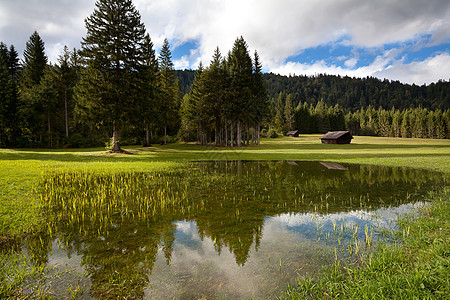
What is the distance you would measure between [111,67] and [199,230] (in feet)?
109

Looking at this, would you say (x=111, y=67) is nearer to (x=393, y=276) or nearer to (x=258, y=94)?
(x=258, y=94)

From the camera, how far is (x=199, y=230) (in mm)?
6332

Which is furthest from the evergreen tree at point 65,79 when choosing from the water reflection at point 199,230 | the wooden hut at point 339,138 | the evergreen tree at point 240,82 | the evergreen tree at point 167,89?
the wooden hut at point 339,138

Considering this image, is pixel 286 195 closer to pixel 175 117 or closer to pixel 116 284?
pixel 116 284

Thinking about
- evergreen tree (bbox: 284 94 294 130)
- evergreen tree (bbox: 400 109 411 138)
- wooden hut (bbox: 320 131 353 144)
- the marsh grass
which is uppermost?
evergreen tree (bbox: 284 94 294 130)

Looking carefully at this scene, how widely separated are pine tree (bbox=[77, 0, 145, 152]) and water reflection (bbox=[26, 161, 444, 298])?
20106mm

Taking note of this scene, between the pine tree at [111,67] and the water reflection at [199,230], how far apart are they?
20.1 metres

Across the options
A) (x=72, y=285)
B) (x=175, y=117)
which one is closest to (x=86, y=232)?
(x=72, y=285)

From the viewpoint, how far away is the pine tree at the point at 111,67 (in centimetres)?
2983

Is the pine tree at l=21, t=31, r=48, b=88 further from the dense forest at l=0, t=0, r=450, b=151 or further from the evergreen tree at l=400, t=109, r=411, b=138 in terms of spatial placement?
the evergreen tree at l=400, t=109, r=411, b=138

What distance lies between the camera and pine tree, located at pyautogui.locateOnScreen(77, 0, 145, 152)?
29.8 meters

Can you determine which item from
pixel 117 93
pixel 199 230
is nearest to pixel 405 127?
pixel 117 93

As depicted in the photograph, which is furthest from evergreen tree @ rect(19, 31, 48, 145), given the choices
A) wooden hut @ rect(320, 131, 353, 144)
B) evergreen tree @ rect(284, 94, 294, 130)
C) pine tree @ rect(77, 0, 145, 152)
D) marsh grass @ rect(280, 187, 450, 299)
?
evergreen tree @ rect(284, 94, 294, 130)

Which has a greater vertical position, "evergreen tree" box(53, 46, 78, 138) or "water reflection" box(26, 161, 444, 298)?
"evergreen tree" box(53, 46, 78, 138)
